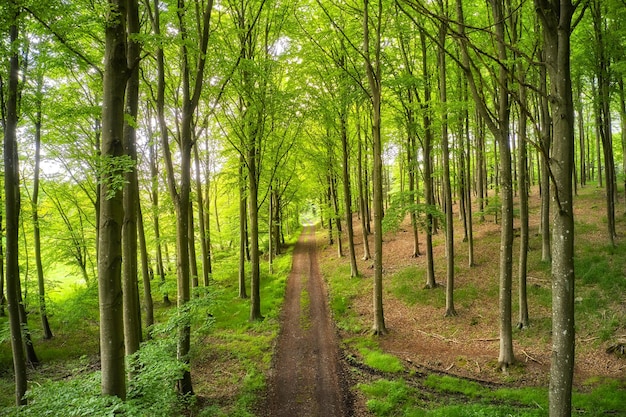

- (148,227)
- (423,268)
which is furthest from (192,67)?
(423,268)

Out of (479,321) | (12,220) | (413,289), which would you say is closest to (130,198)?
(12,220)

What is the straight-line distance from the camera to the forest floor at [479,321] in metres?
9.39

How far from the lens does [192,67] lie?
1052 centimetres

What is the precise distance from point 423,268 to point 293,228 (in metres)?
34.8

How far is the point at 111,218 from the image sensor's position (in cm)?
433

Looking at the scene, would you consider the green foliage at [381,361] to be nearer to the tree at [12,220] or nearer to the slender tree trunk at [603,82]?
the tree at [12,220]

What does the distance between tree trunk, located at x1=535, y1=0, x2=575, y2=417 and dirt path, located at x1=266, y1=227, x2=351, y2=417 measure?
601 cm

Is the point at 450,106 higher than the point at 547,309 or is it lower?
higher

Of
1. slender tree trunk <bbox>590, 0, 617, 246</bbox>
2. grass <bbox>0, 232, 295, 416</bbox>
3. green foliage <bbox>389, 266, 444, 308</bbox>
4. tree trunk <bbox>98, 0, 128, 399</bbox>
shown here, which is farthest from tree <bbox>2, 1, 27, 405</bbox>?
slender tree trunk <bbox>590, 0, 617, 246</bbox>

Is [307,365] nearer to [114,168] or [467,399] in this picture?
[467,399]

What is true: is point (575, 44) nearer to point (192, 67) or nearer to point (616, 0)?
point (616, 0)

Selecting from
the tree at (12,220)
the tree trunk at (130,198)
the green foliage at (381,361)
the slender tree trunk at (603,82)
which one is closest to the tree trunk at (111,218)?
the tree trunk at (130,198)

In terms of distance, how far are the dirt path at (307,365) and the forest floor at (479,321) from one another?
592 mm

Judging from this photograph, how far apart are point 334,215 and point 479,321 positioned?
1234cm
